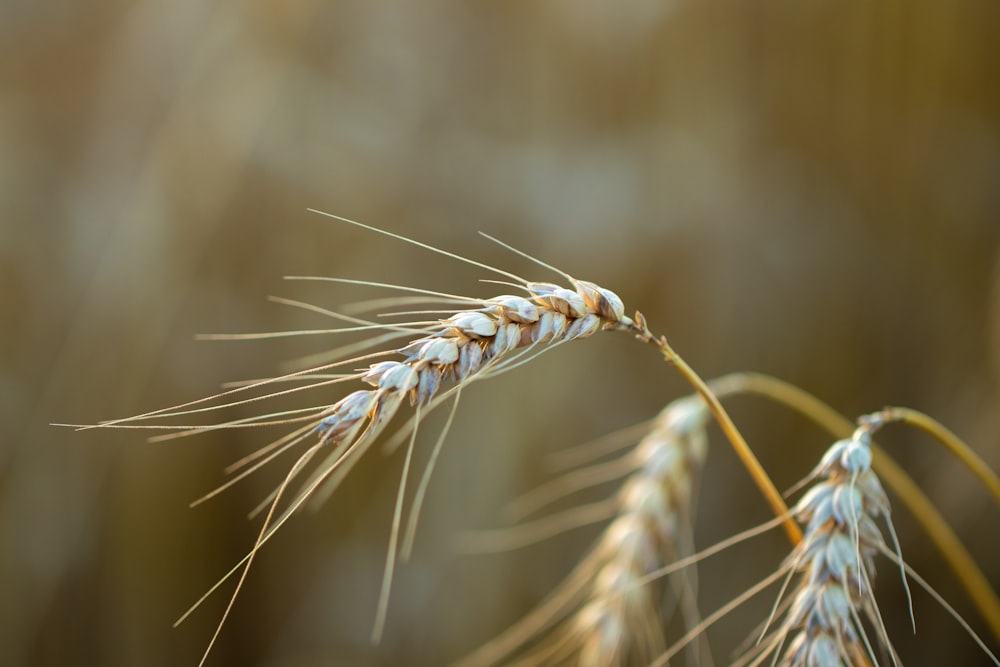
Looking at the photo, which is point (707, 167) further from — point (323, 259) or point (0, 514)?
point (0, 514)

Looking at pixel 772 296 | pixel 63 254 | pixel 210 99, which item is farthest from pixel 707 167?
pixel 63 254

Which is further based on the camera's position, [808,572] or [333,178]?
[333,178]

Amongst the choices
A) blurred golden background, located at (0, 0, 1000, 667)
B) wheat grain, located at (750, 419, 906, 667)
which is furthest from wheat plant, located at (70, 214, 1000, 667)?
blurred golden background, located at (0, 0, 1000, 667)

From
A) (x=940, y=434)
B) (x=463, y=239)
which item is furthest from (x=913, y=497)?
(x=463, y=239)

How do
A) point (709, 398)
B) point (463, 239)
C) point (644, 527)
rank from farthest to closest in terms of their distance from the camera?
point (463, 239), point (644, 527), point (709, 398)

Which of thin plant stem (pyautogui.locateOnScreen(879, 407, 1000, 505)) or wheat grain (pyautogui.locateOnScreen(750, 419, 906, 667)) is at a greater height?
thin plant stem (pyautogui.locateOnScreen(879, 407, 1000, 505))

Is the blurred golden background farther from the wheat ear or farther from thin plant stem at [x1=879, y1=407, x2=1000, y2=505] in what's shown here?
thin plant stem at [x1=879, y1=407, x2=1000, y2=505]

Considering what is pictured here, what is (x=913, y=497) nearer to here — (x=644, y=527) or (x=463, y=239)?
(x=644, y=527)

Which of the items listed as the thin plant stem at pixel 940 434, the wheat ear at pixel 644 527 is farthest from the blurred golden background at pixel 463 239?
the thin plant stem at pixel 940 434
